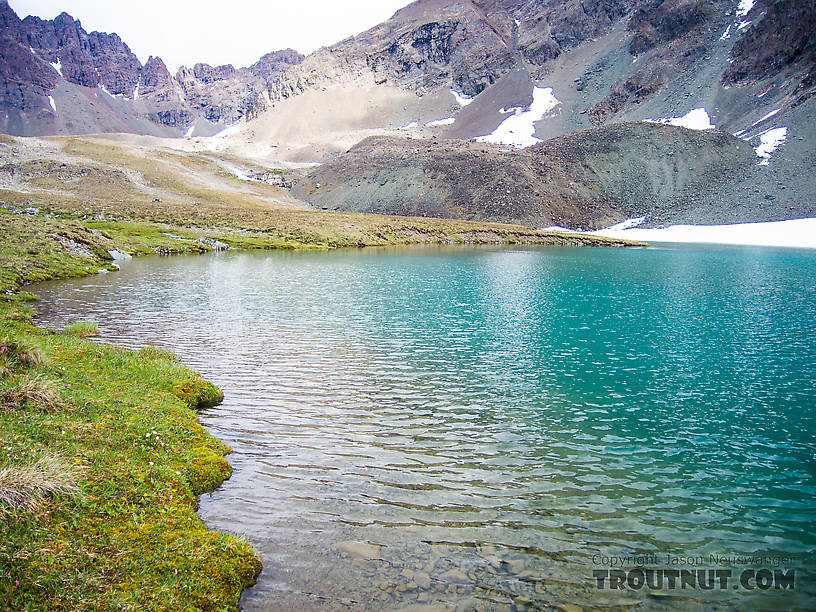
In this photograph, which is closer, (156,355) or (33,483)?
(33,483)

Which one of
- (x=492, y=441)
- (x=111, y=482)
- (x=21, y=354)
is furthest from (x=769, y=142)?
(x=111, y=482)

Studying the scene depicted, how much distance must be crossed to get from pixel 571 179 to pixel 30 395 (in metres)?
154

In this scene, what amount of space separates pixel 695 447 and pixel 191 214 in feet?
377

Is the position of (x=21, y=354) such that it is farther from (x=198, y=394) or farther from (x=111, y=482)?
(x=111, y=482)

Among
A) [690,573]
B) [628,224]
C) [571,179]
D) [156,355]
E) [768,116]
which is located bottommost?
[690,573]

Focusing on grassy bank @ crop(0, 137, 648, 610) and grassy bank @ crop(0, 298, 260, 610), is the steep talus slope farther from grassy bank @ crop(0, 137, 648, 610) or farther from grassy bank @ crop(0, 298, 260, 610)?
grassy bank @ crop(0, 298, 260, 610)

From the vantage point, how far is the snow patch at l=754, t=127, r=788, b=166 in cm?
13656

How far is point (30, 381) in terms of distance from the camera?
36.8ft

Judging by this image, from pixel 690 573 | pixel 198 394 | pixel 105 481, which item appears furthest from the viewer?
pixel 198 394

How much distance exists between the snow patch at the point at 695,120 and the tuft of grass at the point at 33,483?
632ft

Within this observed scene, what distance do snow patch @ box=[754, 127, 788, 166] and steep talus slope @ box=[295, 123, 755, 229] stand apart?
2.60 m

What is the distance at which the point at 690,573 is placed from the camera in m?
8.84

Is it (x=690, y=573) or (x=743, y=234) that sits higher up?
(x=743, y=234)

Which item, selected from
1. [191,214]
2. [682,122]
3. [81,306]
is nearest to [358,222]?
[191,214]
